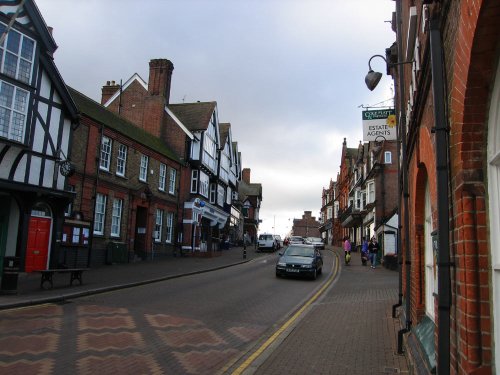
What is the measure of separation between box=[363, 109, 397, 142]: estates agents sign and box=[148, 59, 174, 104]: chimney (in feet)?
79.0

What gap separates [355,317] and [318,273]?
37.6 ft

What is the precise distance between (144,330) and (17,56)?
12.2 m

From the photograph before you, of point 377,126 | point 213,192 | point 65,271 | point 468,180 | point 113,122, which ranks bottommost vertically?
point 65,271

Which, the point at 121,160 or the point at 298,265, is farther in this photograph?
the point at 121,160

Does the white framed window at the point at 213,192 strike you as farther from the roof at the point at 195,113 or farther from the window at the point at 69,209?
the window at the point at 69,209

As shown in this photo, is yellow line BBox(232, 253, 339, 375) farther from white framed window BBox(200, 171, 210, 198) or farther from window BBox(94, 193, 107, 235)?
white framed window BBox(200, 171, 210, 198)

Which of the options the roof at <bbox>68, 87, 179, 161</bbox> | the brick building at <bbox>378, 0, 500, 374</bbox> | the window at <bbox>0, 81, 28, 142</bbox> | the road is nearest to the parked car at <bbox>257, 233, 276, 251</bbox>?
the roof at <bbox>68, 87, 179, 161</bbox>

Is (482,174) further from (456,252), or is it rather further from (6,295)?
(6,295)

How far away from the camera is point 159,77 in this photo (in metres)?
33.3

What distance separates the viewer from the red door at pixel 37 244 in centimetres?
1695

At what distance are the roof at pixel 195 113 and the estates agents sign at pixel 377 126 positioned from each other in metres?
23.2

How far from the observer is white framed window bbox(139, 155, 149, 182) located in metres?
26.6

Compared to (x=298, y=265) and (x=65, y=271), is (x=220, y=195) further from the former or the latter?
(x=65, y=271)

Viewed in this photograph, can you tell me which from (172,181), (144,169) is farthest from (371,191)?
(144,169)
